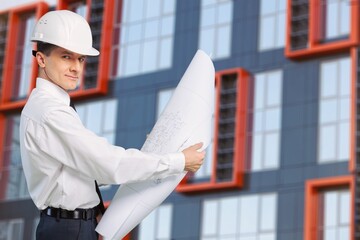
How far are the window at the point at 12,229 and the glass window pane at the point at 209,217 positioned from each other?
31.8 ft

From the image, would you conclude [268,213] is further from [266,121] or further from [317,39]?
[317,39]

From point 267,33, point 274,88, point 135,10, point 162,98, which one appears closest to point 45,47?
point 274,88

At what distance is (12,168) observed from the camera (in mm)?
53000

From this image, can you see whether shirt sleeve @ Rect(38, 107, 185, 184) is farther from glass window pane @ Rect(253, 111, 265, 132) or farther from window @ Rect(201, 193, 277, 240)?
glass window pane @ Rect(253, 111, 265, 132)

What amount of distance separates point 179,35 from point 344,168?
1018 cm

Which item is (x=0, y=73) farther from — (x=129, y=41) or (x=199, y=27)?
(x=199, y=27)

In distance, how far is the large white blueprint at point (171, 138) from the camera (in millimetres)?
5883

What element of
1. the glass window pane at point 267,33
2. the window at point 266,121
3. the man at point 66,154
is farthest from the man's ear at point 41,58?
the glass window pane at point 267,33

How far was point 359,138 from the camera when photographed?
4278 centimetres

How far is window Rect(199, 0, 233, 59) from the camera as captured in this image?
47.5 m

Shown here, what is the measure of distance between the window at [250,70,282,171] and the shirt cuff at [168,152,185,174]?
3914cm

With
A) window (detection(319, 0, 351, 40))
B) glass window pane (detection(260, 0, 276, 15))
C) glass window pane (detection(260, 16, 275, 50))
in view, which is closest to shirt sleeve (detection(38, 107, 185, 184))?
window (detection(319, 0, 351, 40))

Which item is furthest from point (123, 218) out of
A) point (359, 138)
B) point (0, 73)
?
point (0, 73)

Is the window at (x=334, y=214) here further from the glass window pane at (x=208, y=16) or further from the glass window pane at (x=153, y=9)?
the glass window pane at (x=153, y=9)
